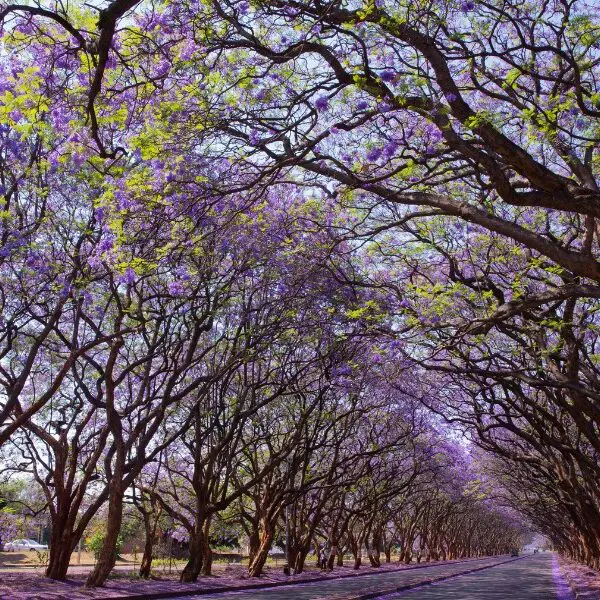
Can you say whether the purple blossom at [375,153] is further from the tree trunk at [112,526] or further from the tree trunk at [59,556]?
the tree trunk at [59,556]

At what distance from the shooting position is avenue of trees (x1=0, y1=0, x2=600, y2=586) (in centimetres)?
714

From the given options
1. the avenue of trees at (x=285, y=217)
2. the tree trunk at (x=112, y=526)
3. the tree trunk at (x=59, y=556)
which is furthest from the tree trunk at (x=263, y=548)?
the tree trunk at (x=112, y=526)

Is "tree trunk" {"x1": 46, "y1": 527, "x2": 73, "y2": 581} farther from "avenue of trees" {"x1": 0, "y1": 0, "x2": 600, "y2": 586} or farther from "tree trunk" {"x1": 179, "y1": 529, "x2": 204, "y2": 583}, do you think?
"tree trunk" {"x1": 179, "y1": 529, "x2": 204, "y2": 583}

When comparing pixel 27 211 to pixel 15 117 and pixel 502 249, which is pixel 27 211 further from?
pixel 502 249

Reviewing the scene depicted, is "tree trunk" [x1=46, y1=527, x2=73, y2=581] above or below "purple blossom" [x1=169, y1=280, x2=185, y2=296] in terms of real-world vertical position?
below

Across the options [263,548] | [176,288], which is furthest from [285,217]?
[263,548]

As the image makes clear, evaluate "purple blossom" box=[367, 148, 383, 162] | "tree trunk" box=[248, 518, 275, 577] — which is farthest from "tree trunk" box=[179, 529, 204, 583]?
"purple blossom" box=[367, 148, 383, 162]

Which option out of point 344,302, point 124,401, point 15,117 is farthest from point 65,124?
point 124,401

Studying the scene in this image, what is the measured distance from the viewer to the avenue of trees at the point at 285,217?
7141 millimetres

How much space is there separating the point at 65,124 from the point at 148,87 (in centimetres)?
267

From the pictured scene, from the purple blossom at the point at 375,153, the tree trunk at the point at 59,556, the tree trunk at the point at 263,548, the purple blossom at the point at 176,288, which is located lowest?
the tree trunk at the point at 59,556

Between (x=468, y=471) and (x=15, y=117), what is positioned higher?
(x=468, y=471)

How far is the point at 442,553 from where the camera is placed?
70938 millimetres

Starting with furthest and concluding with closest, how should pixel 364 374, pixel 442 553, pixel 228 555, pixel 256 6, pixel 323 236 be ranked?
pixel 442 553 → pixel 228 555 → pixel 364 374 → pixel 323 236 → pixel 256 6
